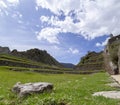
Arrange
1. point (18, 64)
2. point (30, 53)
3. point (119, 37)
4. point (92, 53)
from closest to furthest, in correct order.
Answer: point (119, 37) → point (18, 64) → point (92, 53) → point (30, 53)

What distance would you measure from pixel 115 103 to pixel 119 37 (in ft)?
175

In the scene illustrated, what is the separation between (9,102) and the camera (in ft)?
57.1

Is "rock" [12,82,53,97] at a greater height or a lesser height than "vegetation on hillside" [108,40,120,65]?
lesser

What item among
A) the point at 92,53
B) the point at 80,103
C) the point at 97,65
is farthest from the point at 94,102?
the point at 92,53

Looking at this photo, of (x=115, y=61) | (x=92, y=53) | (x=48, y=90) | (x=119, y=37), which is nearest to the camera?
(x=48, y=90)

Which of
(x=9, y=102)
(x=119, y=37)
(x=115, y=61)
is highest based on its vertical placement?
(x=119, y=37)

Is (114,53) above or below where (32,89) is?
above

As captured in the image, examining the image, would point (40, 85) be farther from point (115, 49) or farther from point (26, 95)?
point (115, 49)

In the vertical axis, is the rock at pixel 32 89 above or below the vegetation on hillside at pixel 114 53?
below

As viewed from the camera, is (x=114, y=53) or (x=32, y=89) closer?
(x=32, y=89)

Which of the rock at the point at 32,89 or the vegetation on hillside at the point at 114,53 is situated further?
the vegetation on hillside at the point at 114,53

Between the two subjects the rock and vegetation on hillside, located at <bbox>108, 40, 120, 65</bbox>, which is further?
vegetation on hillside, located at <bbox>108, 40, 120, 65</bbox>

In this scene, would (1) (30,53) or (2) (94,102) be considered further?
(1) (30,53)

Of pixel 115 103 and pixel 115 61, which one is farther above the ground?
pixel 115 61
